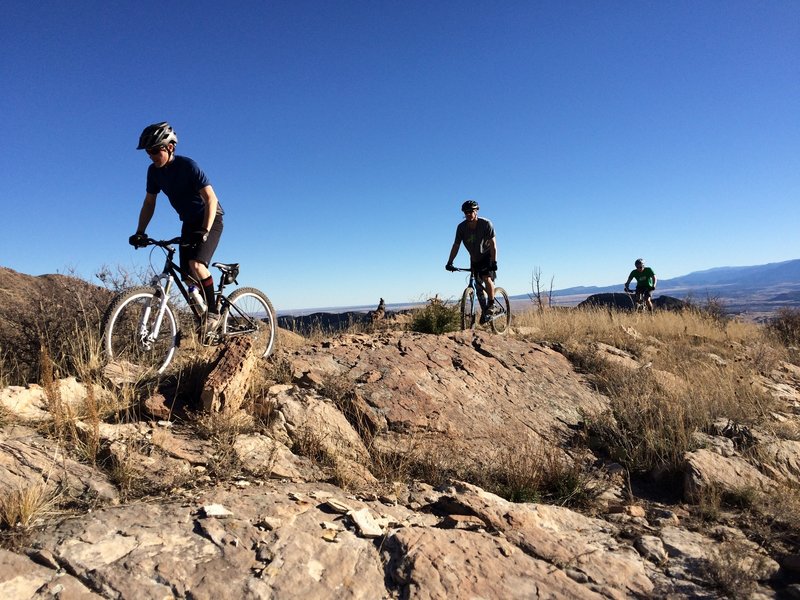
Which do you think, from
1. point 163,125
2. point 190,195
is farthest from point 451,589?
point 163,125

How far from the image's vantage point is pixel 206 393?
347cm

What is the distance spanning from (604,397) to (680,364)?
105 inches

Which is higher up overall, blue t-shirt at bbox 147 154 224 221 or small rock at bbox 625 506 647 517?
blue t-shirt at bbox 147 154 224 221

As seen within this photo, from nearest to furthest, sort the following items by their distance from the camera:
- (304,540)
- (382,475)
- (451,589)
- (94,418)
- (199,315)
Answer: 1. (451,589)
2. (304,540)
3. (94,418)
4. (382,475)
5. (199,315)

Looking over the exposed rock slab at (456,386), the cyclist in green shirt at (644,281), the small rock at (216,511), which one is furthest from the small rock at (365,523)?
the cyclist in green shirt at (644,281)

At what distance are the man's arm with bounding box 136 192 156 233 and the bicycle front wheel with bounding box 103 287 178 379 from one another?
88cm

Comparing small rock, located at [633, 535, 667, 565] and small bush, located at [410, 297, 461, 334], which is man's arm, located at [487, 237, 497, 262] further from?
small rock, located at [633, 535, 667, 565]

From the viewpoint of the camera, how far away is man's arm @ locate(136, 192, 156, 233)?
4562 mm

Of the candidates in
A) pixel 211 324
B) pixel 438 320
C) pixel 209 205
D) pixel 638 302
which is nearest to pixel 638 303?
pixel 638 302

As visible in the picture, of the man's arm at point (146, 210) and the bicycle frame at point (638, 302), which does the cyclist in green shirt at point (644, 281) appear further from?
the man's arm at point (146, 210)

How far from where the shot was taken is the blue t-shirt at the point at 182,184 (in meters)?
4.41

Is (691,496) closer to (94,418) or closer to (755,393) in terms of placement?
(755,393)

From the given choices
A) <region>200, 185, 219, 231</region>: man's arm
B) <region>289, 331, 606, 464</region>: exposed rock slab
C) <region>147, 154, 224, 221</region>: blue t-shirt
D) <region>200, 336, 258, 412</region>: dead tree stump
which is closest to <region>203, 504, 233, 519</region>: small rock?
<region>200, 336, 258, 412</region>: dead tree stump

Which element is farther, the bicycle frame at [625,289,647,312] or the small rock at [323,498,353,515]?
the bicycle frame at [625,289,647,312]
